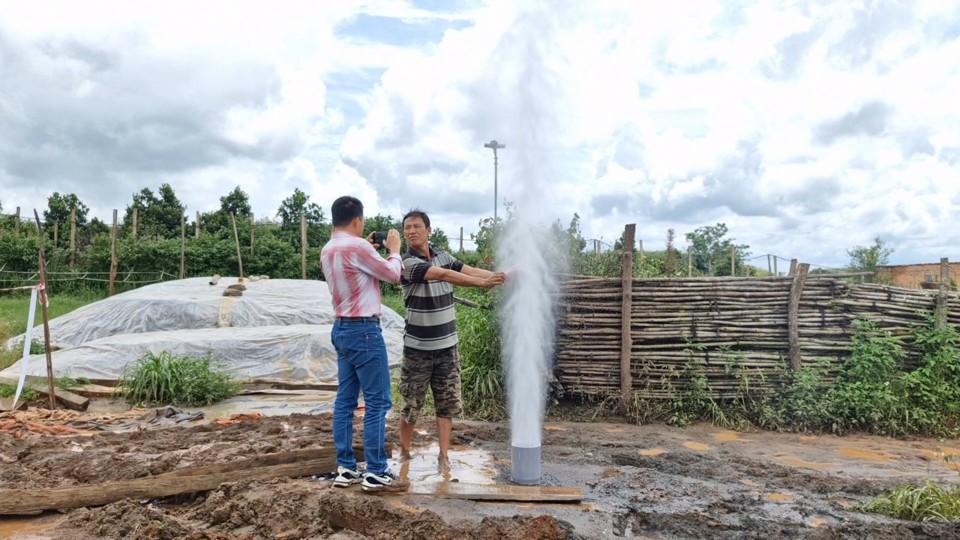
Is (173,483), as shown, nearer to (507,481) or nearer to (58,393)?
(507,481)

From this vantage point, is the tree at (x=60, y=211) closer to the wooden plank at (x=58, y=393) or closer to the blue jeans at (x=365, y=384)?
→ the wooden plank at (x=58, y=393)

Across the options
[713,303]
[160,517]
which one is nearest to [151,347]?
[160,517]

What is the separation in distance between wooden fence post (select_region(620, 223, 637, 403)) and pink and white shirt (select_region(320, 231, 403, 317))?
12.5ft

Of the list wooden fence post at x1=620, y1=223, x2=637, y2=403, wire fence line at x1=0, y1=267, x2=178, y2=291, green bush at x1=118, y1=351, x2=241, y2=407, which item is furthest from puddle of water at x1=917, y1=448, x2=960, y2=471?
wire fence line at x1=0, y1=267, x2=178, y2=291

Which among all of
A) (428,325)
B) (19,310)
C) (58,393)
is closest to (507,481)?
(428,325)

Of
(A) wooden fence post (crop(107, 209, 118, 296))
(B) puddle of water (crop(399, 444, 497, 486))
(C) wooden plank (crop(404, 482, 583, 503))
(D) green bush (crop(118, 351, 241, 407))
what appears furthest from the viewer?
(A) wooden fence post (crop(107, 209, 118, 296))

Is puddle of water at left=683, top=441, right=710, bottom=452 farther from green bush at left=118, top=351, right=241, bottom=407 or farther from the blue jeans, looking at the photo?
green bush at left=118, top=351, right=241, bottom=407

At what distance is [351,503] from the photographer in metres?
3.78

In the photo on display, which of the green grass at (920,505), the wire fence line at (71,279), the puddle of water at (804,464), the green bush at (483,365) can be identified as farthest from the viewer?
the wire fence line at (71,279)

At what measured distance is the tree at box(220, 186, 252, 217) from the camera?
1030 inches

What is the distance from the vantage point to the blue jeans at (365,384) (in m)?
4.27

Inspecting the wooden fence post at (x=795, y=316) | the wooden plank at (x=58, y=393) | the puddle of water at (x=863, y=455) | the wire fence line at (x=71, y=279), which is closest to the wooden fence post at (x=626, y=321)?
the wooden fence post at (x=795, y=316)

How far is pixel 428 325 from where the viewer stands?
4.72 meters

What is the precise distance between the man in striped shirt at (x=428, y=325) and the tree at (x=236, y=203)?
23.0m
